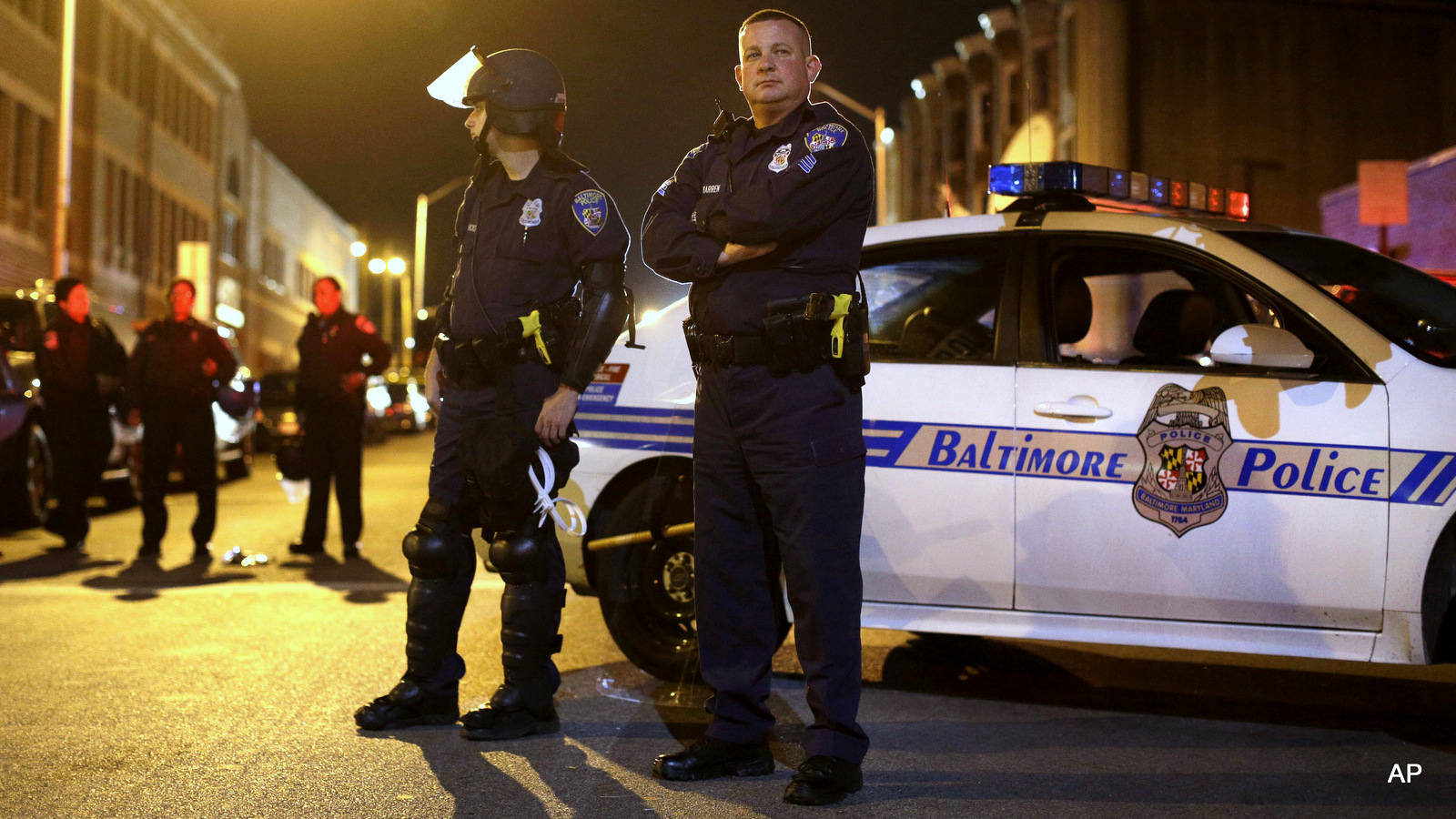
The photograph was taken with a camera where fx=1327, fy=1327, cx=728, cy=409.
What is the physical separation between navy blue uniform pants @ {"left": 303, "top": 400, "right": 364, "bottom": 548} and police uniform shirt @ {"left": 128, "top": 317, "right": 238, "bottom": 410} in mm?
698

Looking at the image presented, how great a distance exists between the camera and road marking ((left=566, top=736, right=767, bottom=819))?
325cm

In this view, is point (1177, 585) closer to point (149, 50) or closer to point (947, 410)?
point (947, 410)

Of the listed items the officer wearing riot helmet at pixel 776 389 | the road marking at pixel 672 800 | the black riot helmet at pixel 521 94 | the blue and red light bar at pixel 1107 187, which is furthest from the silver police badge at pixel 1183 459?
the black riot helmet at pixel 521 94

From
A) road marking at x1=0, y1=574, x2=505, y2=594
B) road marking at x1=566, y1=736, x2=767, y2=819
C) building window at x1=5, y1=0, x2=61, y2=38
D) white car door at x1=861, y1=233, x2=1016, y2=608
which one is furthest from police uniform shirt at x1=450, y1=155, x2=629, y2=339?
building window at x1=5, y1=0, x2=61, y2=38

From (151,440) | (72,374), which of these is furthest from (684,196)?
(72,374)

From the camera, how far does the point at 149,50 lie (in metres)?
36.7

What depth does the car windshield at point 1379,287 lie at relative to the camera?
13.0ft

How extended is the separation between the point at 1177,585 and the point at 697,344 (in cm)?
162

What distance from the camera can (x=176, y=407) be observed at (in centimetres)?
843

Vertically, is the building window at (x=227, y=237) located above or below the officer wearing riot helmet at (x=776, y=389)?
above

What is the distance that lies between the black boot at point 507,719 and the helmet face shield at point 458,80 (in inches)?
71.6

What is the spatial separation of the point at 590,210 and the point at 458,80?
2.07ft

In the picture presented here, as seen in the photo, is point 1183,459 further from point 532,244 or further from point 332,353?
point 332,353

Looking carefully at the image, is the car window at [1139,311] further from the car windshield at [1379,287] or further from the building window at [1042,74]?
the building window at [1042,74]
